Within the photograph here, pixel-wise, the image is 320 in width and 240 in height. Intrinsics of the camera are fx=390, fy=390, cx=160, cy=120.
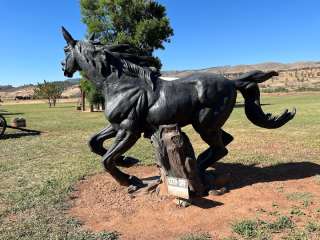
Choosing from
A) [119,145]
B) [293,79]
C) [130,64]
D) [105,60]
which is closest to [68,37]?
[105,60]

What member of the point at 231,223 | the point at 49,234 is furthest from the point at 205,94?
the point at 49,234

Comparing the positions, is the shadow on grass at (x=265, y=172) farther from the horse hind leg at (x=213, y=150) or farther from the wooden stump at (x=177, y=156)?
the wooden stump at (x=177, y=156)

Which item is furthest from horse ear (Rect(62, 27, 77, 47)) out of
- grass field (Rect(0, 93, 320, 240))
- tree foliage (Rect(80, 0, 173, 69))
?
tree foliage (Rect(80, 0, 173, 69))

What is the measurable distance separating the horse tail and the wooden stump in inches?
53.0

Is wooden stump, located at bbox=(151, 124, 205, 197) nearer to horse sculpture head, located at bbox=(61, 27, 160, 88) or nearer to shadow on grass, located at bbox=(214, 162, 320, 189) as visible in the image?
horse sculpture head, located at bbox=(61, 27, 160, 88)

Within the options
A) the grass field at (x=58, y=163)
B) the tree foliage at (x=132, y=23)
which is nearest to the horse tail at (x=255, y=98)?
the grass field at (x=58, y=163)

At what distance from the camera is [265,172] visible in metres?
6.93

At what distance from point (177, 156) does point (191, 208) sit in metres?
0.70

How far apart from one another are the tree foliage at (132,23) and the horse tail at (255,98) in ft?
72.0

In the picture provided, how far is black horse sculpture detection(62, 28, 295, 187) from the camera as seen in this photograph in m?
5.41

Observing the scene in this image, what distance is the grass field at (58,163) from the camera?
188 inches

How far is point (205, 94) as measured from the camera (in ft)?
17.8

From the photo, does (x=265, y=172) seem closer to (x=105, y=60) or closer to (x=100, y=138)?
(x=100, y=138)

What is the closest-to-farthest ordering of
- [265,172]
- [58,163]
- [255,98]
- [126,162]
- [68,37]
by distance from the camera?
[68,37]
[255,98]
[126,162]
[265,172]
[58,163]
